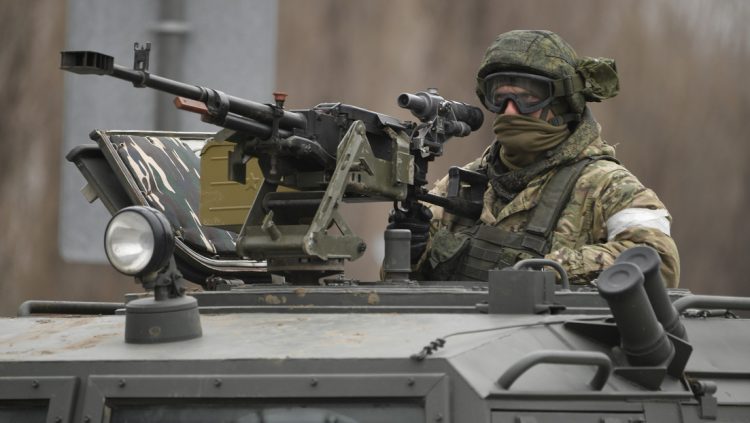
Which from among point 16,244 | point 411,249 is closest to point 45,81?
point 16,244

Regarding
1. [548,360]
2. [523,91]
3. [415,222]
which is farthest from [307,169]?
[548,360]

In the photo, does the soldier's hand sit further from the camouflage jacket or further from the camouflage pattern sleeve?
the camouflage pattern sleeve

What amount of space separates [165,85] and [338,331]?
3.43ft

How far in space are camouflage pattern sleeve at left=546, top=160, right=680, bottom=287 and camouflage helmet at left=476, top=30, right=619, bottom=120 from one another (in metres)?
0.36

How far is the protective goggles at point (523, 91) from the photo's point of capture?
7938mm

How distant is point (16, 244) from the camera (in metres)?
11.5

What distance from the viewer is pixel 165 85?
6.12 metres

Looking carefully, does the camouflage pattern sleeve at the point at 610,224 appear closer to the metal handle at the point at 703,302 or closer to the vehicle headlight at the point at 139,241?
the metal handle at the point at 703,302

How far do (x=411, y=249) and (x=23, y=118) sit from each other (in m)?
4.40

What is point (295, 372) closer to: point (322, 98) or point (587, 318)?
point (587, 318)

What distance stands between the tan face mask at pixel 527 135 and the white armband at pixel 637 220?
480 millimetres

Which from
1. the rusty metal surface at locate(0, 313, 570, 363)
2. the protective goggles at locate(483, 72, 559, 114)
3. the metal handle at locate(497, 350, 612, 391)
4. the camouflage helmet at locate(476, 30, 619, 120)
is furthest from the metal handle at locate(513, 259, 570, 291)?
the camouflage helmet at locate(476, 30, 619, 120)

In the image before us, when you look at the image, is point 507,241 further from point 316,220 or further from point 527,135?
point 316,220

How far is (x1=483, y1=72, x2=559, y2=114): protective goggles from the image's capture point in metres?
7.94
